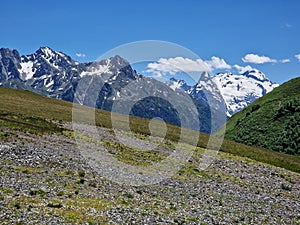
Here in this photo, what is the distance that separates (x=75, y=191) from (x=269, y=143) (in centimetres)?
10584

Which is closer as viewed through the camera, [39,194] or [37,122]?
[39,194]

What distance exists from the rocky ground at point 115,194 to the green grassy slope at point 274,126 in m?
68.3

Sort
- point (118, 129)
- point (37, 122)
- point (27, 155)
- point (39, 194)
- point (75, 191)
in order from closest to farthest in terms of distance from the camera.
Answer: point (39, 194) < point (75, 191) < point (27, 155) < point (37, 122) < point (118, 129)

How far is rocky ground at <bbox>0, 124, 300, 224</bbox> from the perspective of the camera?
980 inches

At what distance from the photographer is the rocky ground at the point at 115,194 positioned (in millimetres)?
24891

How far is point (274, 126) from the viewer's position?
427 ft

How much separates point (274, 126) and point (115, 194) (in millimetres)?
111569

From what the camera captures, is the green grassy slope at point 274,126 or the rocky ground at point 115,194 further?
the green grassy slope at point 274,126

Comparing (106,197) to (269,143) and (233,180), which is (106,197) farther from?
(269,143)

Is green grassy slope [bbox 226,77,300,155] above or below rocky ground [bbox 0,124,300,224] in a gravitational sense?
above

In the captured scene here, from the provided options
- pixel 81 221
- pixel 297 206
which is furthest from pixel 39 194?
pixel 297 206

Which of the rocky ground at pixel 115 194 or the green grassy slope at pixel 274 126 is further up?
the green grassy slope at pixel 274 126

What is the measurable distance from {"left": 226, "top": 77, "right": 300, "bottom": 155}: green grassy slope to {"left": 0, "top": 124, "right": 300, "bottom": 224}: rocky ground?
68.3 meters

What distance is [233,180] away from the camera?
160 feet
